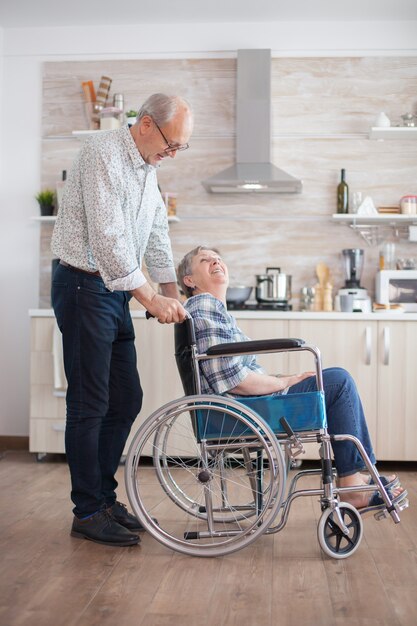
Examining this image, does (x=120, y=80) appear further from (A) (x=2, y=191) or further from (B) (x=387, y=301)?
(B) (x=387, y=301)

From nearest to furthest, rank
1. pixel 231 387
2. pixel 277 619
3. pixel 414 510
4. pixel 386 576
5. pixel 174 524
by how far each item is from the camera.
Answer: pixel 277 619 < pixel 386 576 < pixel 231 387 < pixel 174 524 < pixel 414 510

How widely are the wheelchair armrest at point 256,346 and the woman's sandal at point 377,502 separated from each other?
56 cm

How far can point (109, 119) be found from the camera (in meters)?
4.56

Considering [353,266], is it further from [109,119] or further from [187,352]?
[187,352]

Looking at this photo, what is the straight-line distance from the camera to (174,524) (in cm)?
278

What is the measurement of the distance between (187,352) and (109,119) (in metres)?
2.52

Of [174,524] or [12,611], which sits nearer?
[12,611]

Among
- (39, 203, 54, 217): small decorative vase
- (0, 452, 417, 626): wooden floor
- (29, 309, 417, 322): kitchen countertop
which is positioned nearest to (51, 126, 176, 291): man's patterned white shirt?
(0, 452, 417, 626): wooden floor

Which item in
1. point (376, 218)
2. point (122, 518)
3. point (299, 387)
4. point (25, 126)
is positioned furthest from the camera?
point (25, 126)

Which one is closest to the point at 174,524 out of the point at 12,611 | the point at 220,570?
the point at 220,570

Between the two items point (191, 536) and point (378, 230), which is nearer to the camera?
point (191, 536)

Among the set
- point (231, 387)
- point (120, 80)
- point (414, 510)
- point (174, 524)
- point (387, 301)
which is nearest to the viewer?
point (231, 387)

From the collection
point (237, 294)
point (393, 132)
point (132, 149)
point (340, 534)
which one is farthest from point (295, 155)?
point (340, 534)

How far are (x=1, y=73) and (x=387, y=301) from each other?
265 cm
